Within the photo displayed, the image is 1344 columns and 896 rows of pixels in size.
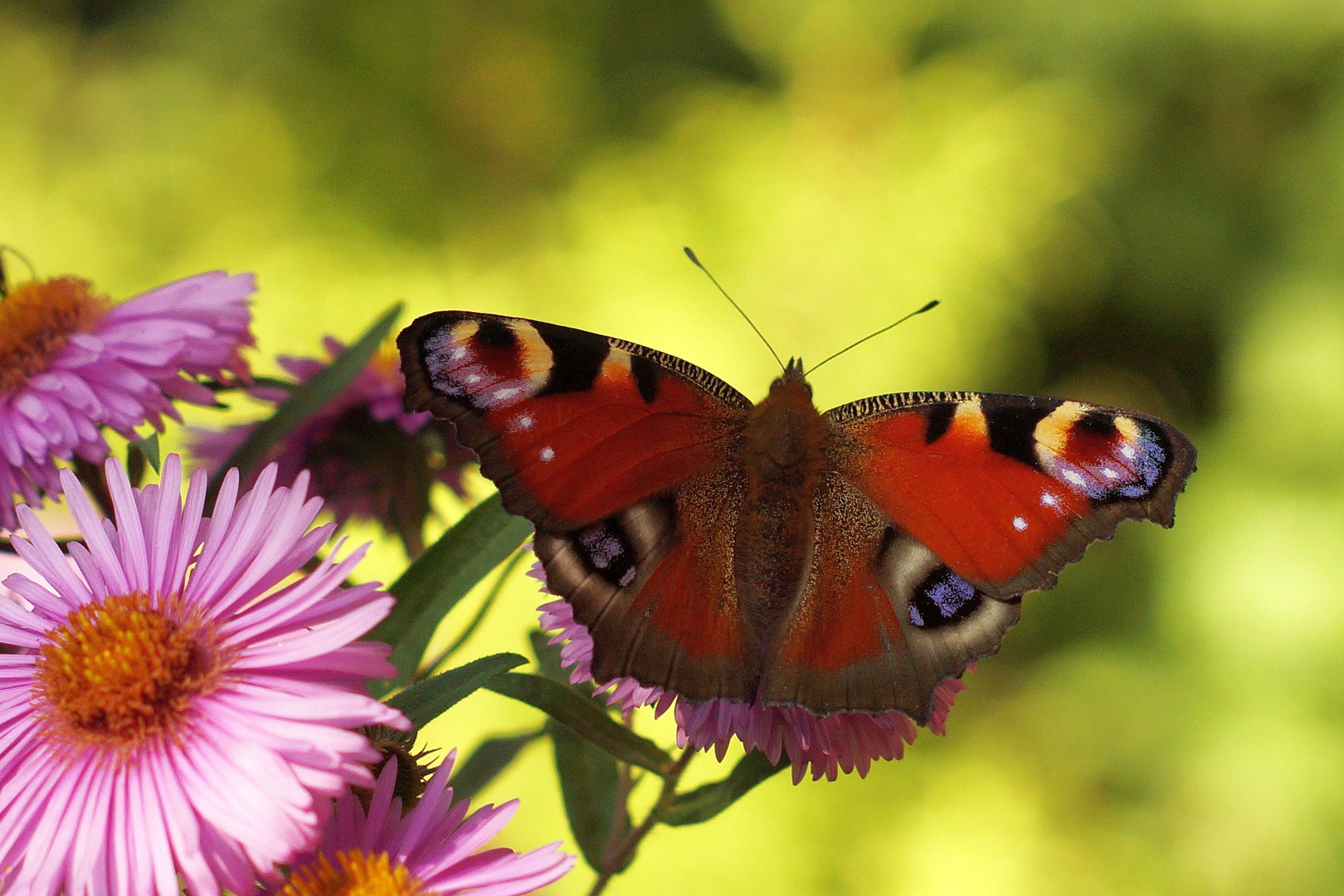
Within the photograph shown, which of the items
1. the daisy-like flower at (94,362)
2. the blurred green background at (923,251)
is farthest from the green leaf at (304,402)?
the blurred green background at (923,251)

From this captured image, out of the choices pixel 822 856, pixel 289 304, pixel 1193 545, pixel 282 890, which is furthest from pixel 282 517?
pixel 1193 545

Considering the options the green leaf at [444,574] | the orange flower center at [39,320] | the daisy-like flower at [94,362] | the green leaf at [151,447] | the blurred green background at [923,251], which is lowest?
the blurred green background at [923,251]

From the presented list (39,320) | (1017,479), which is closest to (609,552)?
(1017,479)

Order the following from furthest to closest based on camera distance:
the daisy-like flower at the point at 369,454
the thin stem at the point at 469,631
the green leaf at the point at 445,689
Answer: the daisy-like flower at the point at 369,454
the thin stem at the point at 469,631
the green leaf at the point at 445,689

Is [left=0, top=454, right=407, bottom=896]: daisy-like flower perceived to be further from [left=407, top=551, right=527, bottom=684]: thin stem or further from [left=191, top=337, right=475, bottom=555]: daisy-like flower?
[left=191, top=337, right=475, bottom=555]: daisy-like flower

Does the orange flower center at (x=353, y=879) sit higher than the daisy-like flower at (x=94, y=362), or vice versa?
the daisy-like flower at (x=94, y=362)

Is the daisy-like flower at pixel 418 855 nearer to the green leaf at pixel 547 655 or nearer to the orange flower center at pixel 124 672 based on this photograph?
the orange flower center at pixel 124 672

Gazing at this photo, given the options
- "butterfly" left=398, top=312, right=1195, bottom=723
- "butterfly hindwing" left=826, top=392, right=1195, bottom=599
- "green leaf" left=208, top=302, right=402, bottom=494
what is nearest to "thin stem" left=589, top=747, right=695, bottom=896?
"butterfly" left=398, top=312, right=1195, bottom=723

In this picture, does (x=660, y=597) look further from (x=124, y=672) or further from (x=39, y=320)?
(x=39, y=320)
